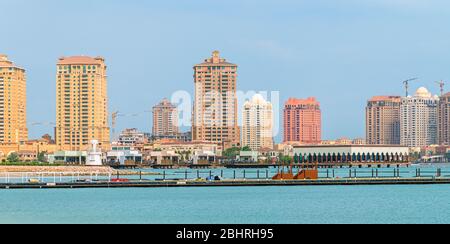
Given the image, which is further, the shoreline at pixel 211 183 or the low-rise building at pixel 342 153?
the low-rise building at pixel 342 153

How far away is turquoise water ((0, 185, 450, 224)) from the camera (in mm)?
37500

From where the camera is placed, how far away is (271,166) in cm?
17212

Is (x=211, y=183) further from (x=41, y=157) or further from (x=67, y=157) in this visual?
(x=41, y=157)

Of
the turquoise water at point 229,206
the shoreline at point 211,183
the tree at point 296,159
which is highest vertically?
the tree at point 296,159

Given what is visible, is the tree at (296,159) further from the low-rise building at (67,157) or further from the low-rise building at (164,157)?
the low-rise building at (67,157)

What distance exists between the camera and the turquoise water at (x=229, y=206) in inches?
1476

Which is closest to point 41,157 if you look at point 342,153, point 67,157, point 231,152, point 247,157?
point 67,157

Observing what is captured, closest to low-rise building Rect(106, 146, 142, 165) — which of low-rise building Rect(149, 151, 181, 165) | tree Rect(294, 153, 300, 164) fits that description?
low-rise building Rect(149, 151, 181, 165)

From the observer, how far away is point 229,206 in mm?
45031

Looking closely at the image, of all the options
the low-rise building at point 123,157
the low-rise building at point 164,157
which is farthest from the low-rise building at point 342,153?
the low-rise building at point 123,157

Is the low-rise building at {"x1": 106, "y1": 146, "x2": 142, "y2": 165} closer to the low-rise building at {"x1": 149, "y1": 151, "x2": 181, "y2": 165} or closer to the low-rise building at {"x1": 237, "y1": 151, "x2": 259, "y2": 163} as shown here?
the low-rise building at {"x1": 149, "y1": 151, "x2": 181, "y2": 165}
